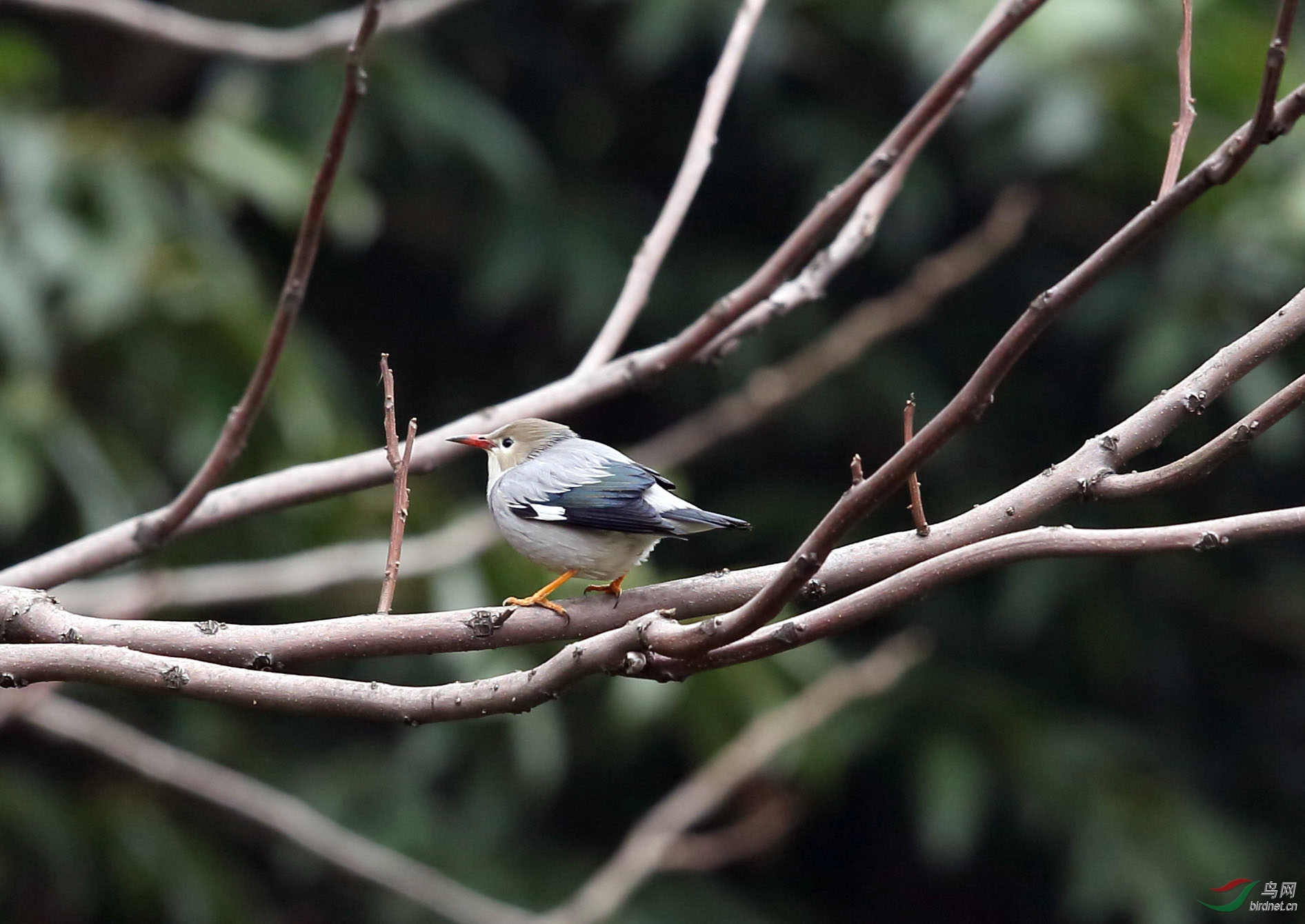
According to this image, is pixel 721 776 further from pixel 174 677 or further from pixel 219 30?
pixel 174 677

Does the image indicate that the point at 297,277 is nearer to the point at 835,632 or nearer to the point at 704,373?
the point at 835,632

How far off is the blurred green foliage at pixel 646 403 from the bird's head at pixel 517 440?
1.86 metres

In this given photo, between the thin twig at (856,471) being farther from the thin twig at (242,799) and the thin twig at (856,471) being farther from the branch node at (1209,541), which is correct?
the thin twig at (242,799)

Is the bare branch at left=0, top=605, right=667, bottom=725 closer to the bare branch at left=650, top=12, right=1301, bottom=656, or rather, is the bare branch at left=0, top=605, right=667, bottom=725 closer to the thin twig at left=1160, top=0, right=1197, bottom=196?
the bare branch at left=650, top=12, right=1301, bottom=656

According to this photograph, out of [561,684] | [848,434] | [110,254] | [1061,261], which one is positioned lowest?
[561,684]

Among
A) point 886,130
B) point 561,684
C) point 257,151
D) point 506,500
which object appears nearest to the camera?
point 561,684

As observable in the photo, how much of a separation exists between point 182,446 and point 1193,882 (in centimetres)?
381

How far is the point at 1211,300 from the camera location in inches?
171

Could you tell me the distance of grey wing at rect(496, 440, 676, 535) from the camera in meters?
1.75

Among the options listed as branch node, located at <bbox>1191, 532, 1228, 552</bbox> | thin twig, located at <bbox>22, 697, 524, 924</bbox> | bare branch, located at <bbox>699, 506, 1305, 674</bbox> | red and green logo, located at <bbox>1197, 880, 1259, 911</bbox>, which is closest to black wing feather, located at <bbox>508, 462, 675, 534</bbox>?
bare branch, located at <bbox>699, 506, 1305, 674</bbox>

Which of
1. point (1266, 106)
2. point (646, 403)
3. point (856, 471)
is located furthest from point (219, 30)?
point (646, 403)

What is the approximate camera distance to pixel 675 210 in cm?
224

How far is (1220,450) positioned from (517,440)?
1.10m

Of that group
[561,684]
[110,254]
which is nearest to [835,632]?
[561,684]
